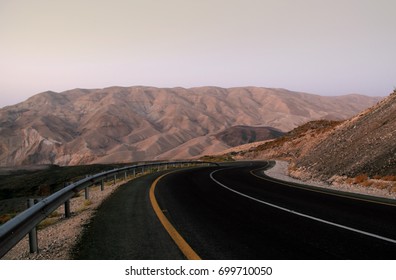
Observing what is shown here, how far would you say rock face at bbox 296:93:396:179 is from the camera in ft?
60.3

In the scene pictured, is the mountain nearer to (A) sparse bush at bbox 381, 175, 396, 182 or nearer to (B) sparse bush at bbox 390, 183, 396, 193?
(A) sparse bush at bbox 381, 175, 396, 182

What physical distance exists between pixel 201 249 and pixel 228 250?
16.1 inches

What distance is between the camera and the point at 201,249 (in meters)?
5.60

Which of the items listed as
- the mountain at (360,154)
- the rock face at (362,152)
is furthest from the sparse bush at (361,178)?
the rock face at (362,152)

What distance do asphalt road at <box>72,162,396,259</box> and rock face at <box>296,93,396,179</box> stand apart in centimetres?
850

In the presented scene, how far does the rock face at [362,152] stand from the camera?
1839 cm

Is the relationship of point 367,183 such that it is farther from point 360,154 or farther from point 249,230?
point 249,230

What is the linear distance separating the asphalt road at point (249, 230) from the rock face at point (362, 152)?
8.50m

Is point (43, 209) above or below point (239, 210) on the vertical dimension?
above

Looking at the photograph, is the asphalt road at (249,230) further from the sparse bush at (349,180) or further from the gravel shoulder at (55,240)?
the sparse bush at (349,180)

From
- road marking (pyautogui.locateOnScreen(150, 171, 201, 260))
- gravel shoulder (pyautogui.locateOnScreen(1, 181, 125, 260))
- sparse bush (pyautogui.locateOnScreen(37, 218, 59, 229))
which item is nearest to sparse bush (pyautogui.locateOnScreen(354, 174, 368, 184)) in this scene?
road marking (pyautogui.locateOnScreen(150, 171, 201, 260))

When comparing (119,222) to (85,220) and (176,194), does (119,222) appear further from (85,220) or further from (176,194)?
(176,194)
